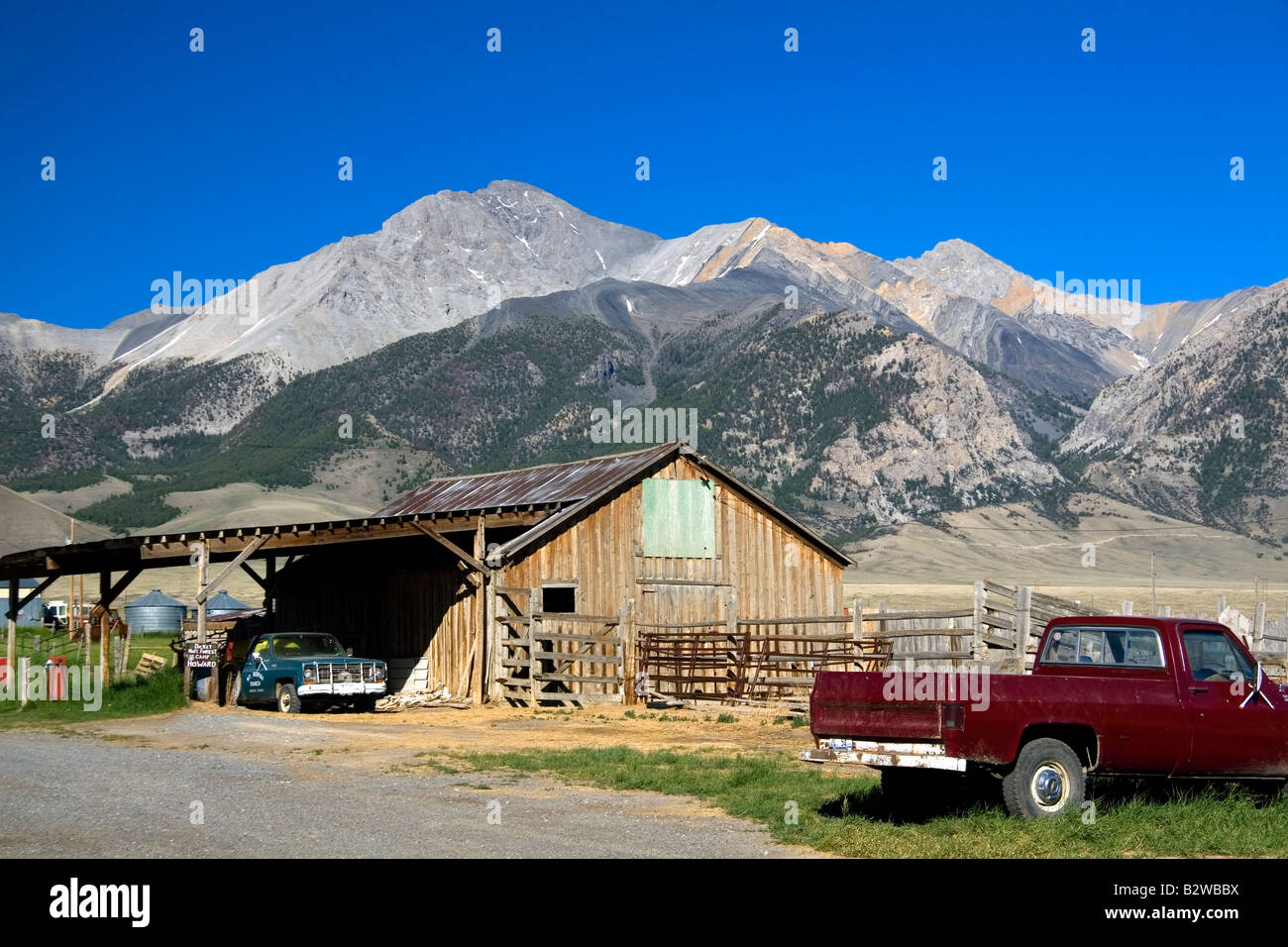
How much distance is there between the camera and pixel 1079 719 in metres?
12.2

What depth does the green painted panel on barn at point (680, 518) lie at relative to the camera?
1258 inches

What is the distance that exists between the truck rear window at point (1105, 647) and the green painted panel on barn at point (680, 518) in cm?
1830

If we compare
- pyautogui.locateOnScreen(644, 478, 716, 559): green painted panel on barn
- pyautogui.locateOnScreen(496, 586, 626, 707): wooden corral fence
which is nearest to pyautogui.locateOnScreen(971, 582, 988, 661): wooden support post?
pyautogui.locateOnScreen(496, 586, 626, 707): wooden corral fence

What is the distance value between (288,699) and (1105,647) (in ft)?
60.0

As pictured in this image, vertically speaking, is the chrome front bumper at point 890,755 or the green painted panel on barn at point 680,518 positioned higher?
the green painted panel on barn at point 680,518

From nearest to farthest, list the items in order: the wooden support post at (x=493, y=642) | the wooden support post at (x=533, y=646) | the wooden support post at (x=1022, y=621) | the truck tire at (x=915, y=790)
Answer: the truck tire at (x=915, y=790) → the wooden support post at (x=1022, y=621) → the wooden support post at (x=533, y=646) → the wooden support post at (x=493, y=642)

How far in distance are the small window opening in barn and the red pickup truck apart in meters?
17.7

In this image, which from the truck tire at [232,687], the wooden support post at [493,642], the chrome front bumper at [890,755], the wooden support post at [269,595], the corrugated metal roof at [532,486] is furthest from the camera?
the wooden support post at [269,595]

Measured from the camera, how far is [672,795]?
15.1 m

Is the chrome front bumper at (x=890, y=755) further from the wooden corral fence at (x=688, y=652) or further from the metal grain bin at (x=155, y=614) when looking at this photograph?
the metal grain bin at (x=155, y=614)

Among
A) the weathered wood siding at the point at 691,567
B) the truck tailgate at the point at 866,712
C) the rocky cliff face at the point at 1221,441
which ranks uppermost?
the rocky cliff face at the point at 1221,441

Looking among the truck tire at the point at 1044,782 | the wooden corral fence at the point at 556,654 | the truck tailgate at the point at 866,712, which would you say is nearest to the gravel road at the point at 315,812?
the truck tailgate at the point at 866,712

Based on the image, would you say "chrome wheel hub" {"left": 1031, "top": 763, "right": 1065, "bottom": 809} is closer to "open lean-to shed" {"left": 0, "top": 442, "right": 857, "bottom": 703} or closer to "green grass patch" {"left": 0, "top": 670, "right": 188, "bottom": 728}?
"open lean-to shed" {"left": 0, "top": 442, "right": 857, "bottom": 703}
